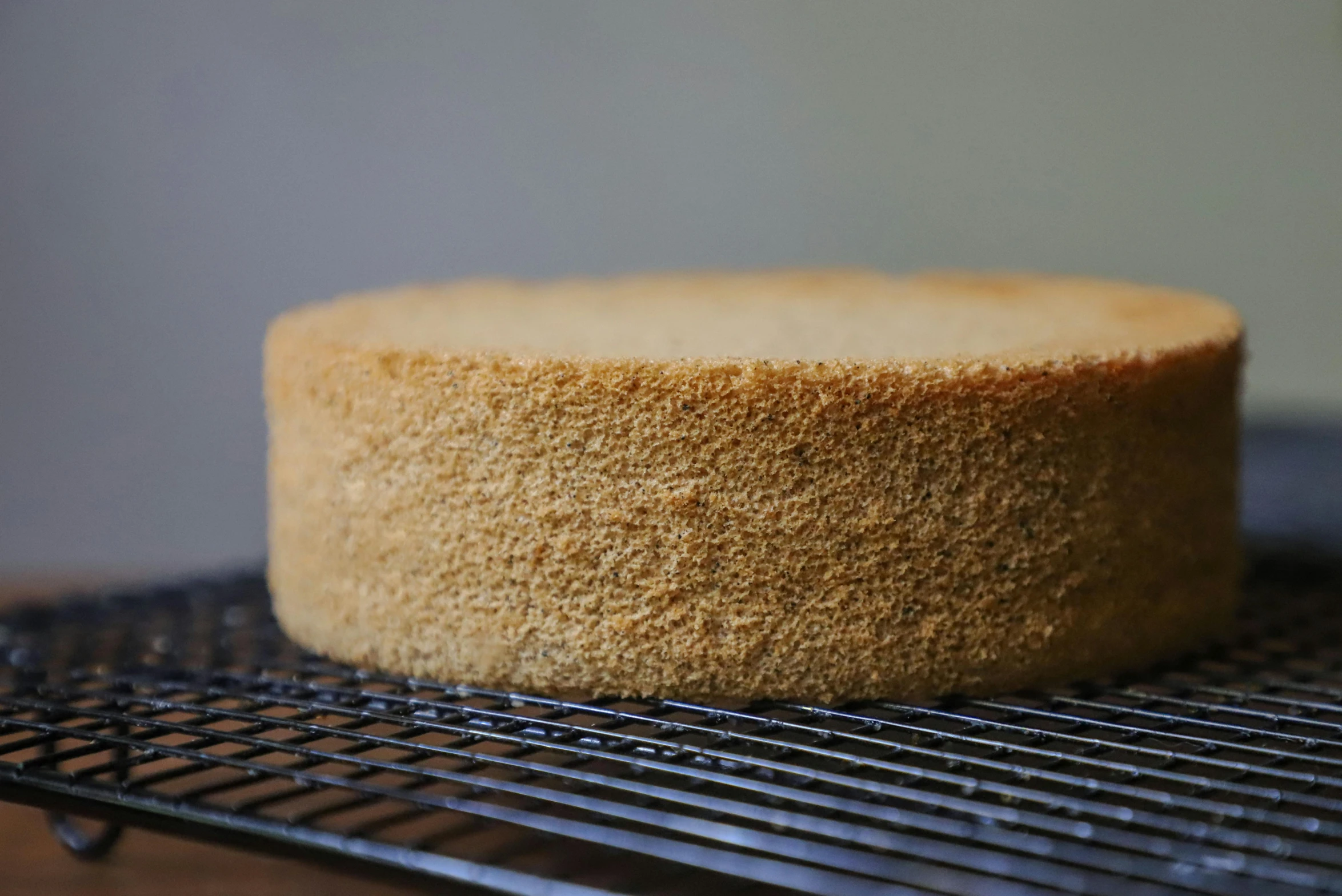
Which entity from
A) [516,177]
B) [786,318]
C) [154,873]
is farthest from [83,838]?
[516,177]

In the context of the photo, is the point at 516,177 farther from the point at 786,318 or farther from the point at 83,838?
the point at 83,838

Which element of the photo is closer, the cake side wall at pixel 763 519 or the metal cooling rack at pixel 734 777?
the metal cooling rack at pixel 734 777

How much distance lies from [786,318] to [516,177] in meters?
1.45

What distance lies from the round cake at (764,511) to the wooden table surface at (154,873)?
0.17 metres

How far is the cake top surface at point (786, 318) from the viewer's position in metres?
1.08

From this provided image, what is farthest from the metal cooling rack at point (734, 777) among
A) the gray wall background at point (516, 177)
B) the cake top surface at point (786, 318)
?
the gray wall background at point (516, 177)

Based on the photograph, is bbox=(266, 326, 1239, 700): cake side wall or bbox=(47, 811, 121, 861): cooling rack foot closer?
bbox=(266, 326, 1239, 700): cake side wall

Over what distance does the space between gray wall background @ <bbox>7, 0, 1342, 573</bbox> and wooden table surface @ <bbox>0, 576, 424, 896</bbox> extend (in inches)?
64.8

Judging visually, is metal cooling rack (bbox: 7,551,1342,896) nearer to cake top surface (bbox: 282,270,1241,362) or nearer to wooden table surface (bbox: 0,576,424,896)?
wooden table surface (bbox: 0,576,424,896)

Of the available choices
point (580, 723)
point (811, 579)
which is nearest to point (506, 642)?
point (580, 723)

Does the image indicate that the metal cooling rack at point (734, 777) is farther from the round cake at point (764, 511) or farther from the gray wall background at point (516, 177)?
the gray wall background at point (516, 177)

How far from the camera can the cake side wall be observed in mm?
921

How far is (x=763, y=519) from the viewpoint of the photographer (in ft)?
3.03

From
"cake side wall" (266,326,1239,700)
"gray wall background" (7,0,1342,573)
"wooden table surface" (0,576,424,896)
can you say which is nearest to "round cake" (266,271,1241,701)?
"cake side wall" (266,326,1239,700)
